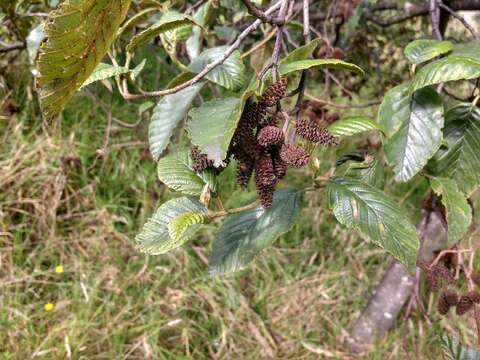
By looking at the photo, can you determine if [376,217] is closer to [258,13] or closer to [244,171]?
[244,171]

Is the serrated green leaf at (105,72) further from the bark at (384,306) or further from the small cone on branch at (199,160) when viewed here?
the bark at (384,306)

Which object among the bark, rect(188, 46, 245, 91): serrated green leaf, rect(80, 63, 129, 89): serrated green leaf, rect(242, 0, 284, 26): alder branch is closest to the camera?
rect(242, 0, 284, 26): alder branch

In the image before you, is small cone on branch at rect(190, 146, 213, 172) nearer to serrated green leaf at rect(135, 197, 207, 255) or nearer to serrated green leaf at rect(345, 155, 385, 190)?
serrated green leaf at rect(135, 197, 207, 255)

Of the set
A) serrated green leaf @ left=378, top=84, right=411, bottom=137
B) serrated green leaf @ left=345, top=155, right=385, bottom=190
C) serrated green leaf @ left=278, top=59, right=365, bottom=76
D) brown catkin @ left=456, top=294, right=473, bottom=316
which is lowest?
brown catkin @ left=456, top=294, right=473, bottom=316

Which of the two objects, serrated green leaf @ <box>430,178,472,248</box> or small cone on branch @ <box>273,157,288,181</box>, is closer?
small cone on branch @ <box>273,157,288,181</box>

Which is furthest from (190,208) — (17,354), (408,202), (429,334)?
(408,202)


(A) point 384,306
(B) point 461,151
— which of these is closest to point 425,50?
(B) point 461,151

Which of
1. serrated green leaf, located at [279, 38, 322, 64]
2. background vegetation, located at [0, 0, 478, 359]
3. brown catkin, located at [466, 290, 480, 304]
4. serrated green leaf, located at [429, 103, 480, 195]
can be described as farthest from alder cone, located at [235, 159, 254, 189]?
background vegetation, located at [0, 0, 478, 359]
